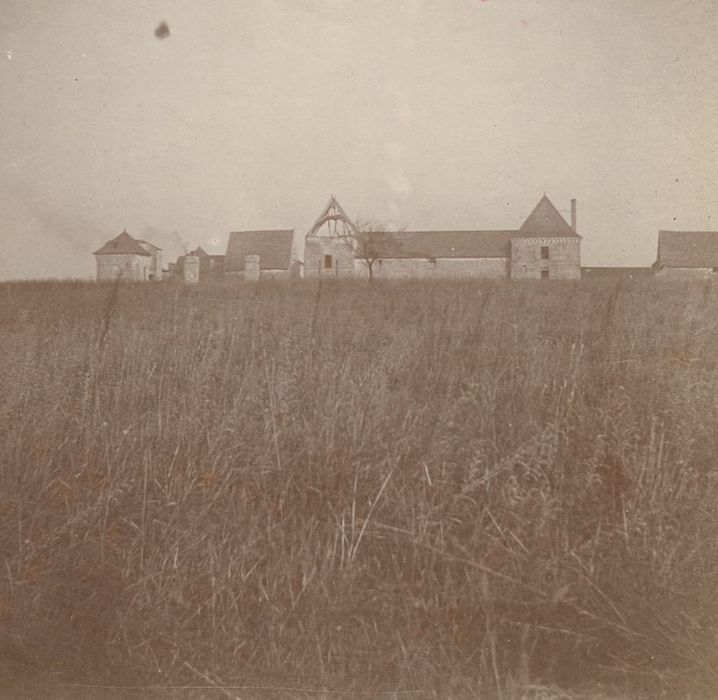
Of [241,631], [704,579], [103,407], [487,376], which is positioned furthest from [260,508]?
[704,579]

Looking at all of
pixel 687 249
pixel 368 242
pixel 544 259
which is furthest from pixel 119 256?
pixel 544 259

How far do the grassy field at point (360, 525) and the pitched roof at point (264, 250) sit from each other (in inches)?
1177

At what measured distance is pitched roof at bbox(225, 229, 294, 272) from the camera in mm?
33312

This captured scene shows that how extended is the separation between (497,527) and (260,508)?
1228 millimetres

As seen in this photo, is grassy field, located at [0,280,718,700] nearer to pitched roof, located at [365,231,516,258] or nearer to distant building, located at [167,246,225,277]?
distant building, located at [167,246,225,277]

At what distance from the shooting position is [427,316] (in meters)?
6.60

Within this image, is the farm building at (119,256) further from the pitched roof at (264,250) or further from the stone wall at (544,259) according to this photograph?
the stone wall at (544,259)

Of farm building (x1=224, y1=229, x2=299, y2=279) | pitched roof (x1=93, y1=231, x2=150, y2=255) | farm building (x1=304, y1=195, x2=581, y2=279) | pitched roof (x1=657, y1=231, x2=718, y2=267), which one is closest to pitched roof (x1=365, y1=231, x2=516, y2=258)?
farm building (x1=304, y1=195, x2=581, y2=279)

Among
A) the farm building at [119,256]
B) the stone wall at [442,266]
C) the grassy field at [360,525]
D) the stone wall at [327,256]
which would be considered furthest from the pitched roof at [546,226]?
the grassy field at [360,525]

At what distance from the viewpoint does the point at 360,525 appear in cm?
271

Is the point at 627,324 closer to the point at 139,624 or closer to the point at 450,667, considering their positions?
the point at 450,667

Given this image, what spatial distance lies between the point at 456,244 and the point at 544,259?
21.1 ft

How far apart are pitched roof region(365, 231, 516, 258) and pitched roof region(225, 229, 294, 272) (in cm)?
828

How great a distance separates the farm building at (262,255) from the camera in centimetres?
3297
